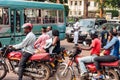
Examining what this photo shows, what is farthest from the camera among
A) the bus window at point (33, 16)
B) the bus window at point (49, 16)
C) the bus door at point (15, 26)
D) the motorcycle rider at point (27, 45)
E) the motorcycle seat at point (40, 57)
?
the bus window at point (49, 16)

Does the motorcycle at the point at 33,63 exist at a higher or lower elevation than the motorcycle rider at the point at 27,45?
lower

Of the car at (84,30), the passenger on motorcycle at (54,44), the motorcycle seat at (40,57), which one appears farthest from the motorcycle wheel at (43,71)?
the car at (84,30)

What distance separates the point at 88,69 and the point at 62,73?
703 millimetres

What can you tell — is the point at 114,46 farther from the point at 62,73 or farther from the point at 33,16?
the point at 33,16

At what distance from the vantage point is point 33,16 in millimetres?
19781

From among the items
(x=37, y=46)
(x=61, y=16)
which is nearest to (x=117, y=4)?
(x=61, y=16)

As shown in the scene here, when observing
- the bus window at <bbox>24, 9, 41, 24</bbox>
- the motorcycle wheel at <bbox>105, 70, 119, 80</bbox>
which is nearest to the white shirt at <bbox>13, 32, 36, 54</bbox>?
the motorcycle wheel at <bbox>105, 70, 119, 80</bbox>

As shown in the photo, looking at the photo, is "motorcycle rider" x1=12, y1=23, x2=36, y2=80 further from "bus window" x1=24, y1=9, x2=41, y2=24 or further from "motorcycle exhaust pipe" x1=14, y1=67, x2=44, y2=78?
"bus window" x1=24, y1=9, x2=41, y2=24

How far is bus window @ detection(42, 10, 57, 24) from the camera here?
20.9 metres

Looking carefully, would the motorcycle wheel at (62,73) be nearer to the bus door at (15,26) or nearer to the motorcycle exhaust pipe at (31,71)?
the motorcycle exhaust pipe at (31,71)

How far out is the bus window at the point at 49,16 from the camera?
20.9 m

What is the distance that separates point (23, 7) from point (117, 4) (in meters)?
32.7

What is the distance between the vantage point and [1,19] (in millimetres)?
17188

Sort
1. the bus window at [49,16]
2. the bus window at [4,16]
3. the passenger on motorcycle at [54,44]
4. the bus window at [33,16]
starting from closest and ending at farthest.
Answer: the passenger on motorcycle at [54,44]
the bus window at [4,16]
the bus window at [33,16]
the bus window at [49,16]
